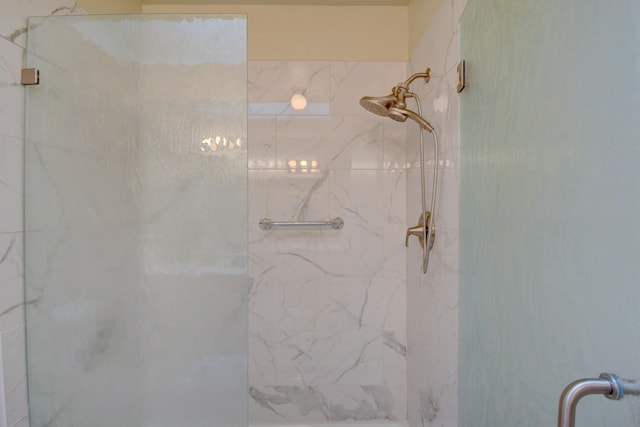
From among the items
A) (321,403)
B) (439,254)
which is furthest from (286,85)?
(321,403)

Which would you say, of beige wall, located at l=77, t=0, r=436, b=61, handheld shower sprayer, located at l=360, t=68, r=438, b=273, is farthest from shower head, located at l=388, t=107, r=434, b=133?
beige wall, located at l=77, t=0, r=436, b=61

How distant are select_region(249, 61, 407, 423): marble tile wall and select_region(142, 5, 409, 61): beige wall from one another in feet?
0.20

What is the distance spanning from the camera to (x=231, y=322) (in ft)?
3.83

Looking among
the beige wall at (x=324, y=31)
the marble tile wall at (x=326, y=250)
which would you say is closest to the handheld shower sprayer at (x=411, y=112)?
the marble tile wall at (x=326, y=250)

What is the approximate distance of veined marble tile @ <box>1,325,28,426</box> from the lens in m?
1.03

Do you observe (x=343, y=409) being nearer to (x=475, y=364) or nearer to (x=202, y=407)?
(x=202, y=407)

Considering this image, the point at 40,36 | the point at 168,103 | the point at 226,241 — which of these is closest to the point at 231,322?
the point at 226,241

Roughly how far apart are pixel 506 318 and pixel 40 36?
1584 millimetres

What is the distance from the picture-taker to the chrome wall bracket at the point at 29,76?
1.08 meters

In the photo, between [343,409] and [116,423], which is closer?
[116,423]

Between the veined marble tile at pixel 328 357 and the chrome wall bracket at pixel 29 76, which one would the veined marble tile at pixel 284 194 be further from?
the chrome wall bracket at pixel 29 76

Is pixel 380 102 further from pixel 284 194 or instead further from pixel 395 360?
pixel 395 360

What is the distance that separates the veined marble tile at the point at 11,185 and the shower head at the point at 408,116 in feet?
4.22

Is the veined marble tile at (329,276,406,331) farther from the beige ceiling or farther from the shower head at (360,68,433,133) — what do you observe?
the beige ceiling
